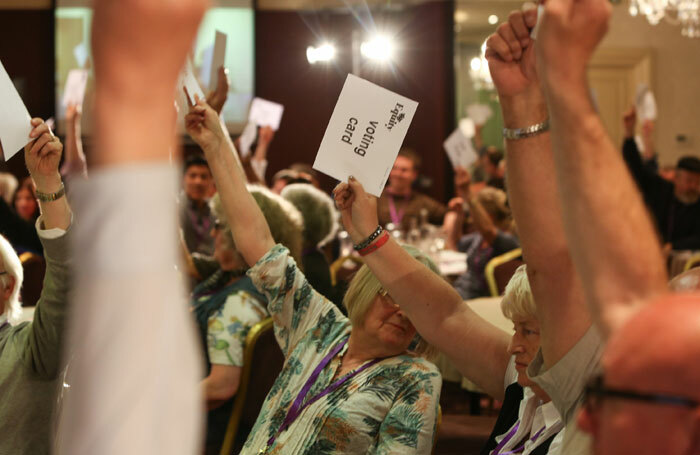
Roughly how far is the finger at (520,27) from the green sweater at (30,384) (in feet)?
3.55

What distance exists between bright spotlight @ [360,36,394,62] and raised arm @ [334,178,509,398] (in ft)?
25.6

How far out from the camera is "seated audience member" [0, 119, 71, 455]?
1.59 m

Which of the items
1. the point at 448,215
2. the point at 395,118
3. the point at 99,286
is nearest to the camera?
the point at 99,286

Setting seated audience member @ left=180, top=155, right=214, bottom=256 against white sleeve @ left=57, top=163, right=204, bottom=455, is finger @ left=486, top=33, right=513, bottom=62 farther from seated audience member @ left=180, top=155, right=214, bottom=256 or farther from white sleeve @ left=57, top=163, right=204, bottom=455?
seated audience member @ left=180, top=155, right=214, bottom=256

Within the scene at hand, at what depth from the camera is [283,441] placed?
1988mm

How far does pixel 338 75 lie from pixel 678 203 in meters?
4.27

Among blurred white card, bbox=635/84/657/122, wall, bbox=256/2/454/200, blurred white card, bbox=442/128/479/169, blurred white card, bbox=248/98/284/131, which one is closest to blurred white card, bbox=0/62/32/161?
blurred white card, bbox=442/128/479/169

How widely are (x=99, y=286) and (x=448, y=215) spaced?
20.9ft

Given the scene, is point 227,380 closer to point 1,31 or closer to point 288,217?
point 288,217

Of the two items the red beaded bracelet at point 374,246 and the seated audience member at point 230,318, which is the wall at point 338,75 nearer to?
the seated audience member at point 230,318

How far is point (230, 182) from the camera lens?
209 centimetres

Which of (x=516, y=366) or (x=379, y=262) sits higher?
(x=379, y=262)

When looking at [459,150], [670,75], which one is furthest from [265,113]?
[670,75]

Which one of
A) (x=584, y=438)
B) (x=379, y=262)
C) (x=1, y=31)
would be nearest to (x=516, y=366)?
(x=379, y=262)
